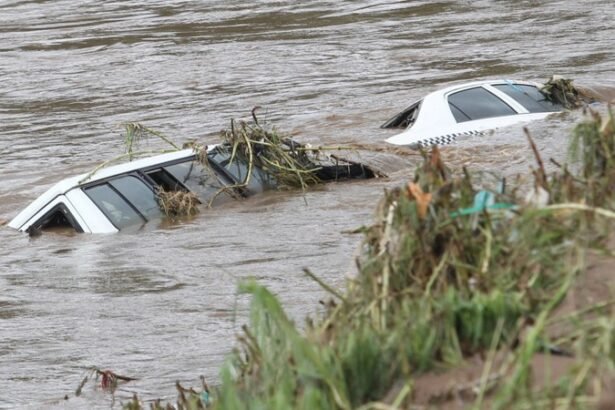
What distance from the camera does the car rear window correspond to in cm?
1489

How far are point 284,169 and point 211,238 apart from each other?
1.33 metres

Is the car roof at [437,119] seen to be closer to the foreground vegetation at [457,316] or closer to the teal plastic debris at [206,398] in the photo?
the teal plastic debris at [206,398]

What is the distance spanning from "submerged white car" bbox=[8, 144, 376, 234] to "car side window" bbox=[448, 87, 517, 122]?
9.37 feet

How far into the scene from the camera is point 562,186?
14.2ft

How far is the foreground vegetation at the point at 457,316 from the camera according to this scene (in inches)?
131

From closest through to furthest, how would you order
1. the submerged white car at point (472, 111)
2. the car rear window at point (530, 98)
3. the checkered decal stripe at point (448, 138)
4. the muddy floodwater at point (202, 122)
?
the muddy floodwater at point (202, 122), the checkered decal stripe at point (448, 138), the submerged white car at point (472, 111), the car rear window at point (530, 98)

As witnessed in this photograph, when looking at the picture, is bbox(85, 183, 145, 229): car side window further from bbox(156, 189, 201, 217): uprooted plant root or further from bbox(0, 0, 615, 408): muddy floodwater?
bbox(156, 189, 201, 217): uprooted plant root

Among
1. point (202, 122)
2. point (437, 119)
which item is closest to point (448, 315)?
point (437, 119)

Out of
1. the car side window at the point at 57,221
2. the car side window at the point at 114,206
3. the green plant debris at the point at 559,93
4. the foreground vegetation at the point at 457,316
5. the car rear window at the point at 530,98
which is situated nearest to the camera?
the foreground vegetation at the point at 457,316

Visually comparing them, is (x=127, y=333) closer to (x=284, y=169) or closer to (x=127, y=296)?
(x=127, y=296)

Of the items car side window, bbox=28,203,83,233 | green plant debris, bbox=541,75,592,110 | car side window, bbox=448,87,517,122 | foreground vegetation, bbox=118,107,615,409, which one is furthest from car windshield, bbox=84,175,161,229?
foreground vegetation, bbox=118,107,615,409

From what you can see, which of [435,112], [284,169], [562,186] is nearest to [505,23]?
[435,112]

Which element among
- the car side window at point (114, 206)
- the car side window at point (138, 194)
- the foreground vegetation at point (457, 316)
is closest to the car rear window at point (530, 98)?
the car side window at point (138, 194)

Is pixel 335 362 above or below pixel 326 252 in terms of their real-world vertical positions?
above
